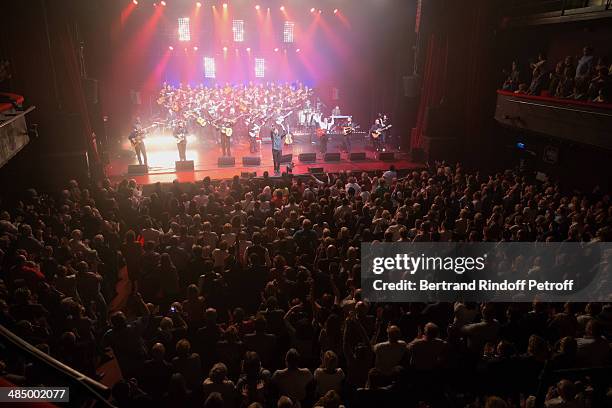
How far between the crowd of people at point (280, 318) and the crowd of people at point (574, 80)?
337 centimetres

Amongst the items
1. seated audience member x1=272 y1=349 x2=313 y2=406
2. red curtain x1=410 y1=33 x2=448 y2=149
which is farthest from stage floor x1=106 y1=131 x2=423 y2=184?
seated audience member x1=272 y1=349 x2=313 y2=406

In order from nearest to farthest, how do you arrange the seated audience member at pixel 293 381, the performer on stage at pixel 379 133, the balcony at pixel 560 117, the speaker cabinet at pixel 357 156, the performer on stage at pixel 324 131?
the seated audience member at pixel 293 381 → the balcony at pixel 560 117 → the speaker cabinet at pixel 357 156 → the performer on stage at pixel 324 131 → the performer on stage at pixel 379 133

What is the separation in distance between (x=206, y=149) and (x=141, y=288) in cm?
1367

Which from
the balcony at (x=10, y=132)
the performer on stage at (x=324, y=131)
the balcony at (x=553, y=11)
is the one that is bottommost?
the performer on stage at (x=324, y=131)

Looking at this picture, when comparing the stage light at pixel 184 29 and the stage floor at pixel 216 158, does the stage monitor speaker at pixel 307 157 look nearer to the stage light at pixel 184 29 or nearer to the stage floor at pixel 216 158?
the stage floor at pixel 216 158

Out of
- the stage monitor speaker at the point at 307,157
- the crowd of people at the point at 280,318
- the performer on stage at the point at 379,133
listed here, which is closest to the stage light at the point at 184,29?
the performer on stage at the point at 379,133

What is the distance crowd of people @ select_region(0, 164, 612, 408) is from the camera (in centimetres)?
444

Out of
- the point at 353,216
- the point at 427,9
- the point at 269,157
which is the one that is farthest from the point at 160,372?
the point at 427,9

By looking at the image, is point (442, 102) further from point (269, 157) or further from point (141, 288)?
point (141, 288)

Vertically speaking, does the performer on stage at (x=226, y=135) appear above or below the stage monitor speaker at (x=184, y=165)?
above

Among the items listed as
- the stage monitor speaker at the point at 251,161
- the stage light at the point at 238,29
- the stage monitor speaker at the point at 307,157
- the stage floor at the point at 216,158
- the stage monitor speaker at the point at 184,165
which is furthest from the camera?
the stage light at the point at 238,29

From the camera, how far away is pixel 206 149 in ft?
63.8

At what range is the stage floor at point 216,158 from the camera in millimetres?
15414

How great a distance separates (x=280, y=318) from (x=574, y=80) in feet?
35.2
